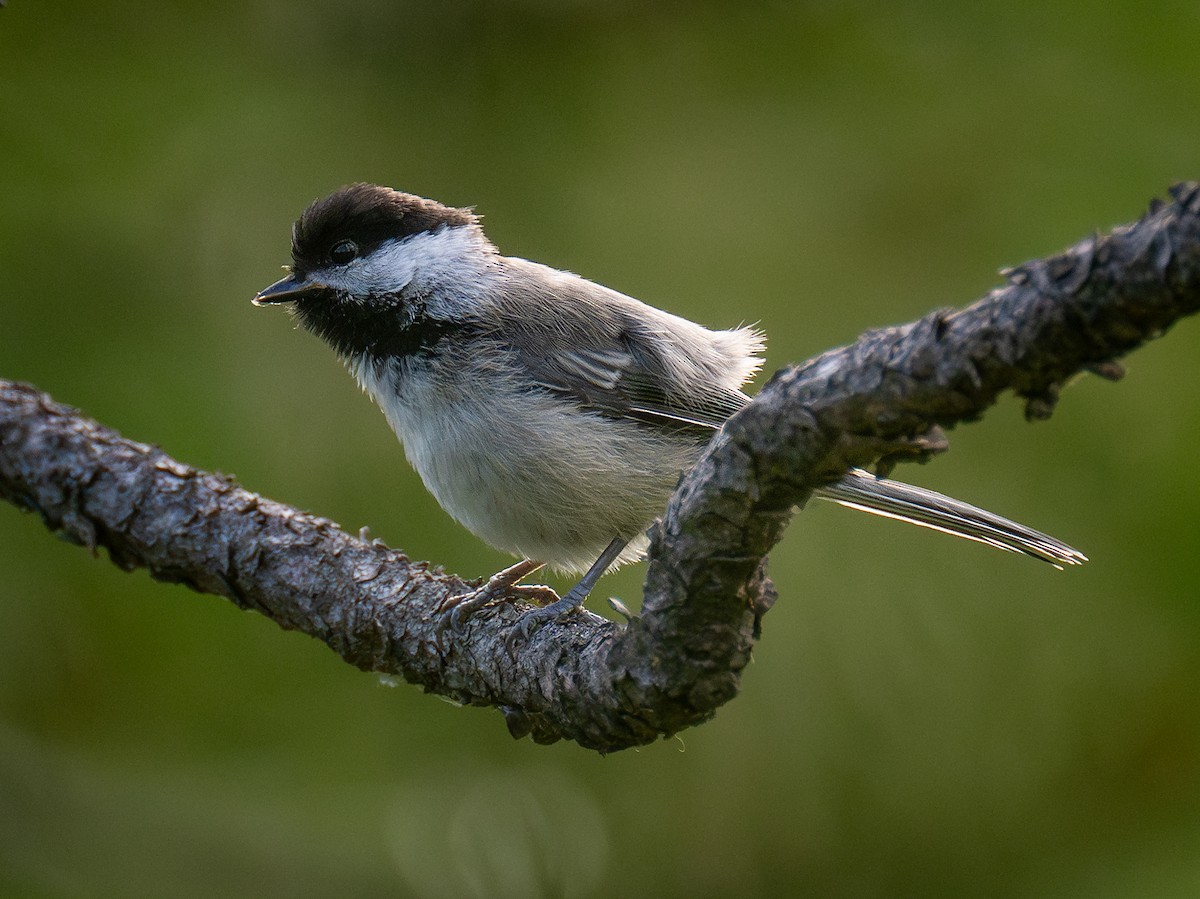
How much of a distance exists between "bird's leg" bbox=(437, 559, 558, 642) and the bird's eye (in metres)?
0.75

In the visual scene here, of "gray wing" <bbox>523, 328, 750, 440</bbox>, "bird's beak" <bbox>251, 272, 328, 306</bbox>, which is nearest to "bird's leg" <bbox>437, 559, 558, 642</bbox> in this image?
"gray wing" <bbox>523, 328, 750, 440</bbox>

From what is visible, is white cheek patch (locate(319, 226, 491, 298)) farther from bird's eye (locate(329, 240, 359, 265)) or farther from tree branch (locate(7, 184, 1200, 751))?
tree branch (locate(7, 184, 1200, 751))

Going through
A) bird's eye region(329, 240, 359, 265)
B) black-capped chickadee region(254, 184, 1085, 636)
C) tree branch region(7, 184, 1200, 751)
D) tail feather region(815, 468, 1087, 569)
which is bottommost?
tree branch region(7, 184, 1200, 751)

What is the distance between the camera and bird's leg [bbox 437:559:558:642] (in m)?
1.63

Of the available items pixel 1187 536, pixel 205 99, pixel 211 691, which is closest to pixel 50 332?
pixel 205 99

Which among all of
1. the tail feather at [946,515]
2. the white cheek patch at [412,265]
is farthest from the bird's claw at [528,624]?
the white cheek patch at [412,265]

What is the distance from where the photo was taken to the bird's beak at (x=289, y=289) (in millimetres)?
1974

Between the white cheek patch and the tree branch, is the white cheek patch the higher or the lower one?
the higher one

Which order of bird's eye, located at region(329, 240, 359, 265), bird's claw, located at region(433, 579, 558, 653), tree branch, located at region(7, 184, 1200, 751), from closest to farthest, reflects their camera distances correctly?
tree branch, located at region(7, 184, 1200, 751) → bird's claw, located at region(433, 579, 558, 653) → bird's eye, located at region(329, 240, 359, 265)

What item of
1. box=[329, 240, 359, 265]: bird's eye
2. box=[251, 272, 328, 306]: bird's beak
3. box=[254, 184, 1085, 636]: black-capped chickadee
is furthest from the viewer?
box=[329, 240, 359, 265]: bird's eye

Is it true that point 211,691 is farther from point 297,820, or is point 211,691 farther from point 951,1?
point 951,1

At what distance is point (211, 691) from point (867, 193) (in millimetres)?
1365

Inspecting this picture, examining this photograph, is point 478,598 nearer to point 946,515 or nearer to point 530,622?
point 530,622

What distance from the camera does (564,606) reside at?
1637 mm
